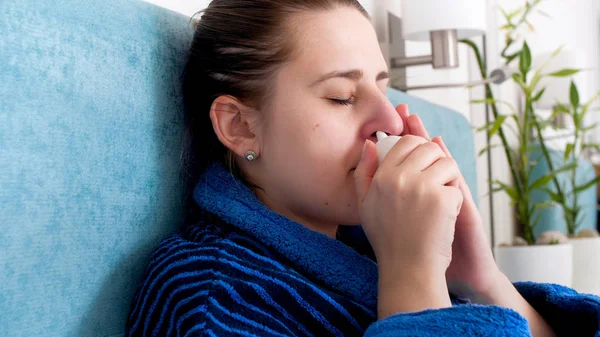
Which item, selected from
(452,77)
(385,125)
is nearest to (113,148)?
(385,125)

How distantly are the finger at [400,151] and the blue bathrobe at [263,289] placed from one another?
0.14 metres

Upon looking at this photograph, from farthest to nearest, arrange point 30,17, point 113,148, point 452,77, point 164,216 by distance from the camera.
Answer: point 452,77 → point 164,216 → point 113,148 → point 30,17

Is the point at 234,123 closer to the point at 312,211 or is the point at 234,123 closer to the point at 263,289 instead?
the point at 312,211

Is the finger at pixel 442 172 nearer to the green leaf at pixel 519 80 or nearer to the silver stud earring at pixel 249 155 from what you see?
the silver stud earring at pixel 249 155

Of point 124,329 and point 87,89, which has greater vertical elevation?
point 87,89

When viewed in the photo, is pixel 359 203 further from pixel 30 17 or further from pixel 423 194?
pixel 30 17

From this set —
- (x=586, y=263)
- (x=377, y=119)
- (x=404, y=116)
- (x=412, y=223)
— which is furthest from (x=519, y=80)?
(x=412, y=223)

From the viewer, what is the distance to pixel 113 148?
70cm

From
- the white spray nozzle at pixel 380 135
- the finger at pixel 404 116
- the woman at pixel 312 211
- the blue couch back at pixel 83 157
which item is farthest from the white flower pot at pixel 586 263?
the blue couch back at pixel 83 157

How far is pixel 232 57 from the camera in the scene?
86cm

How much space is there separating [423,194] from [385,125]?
150mm

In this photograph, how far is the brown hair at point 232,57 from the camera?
84 centimetres

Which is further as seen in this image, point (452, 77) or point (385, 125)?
point (452, 77)

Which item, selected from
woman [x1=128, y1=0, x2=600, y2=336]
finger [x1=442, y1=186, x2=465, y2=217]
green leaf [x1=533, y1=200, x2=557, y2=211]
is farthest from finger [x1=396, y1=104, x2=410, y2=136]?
green leaf [x1=533, y1=200, x2=557, y2=211]
